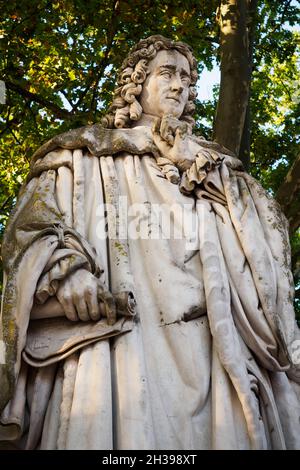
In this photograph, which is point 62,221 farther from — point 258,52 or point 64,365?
point 258,52

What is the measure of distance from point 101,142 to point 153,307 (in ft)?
4.66

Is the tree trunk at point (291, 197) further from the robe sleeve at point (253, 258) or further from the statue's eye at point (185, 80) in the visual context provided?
the robe sleeve at point (253, 258)

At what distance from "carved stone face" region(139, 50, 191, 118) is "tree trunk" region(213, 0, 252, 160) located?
3.27 meters

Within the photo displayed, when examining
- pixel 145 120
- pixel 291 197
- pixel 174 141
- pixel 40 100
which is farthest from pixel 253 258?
pixel 40 100

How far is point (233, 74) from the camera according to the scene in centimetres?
1112

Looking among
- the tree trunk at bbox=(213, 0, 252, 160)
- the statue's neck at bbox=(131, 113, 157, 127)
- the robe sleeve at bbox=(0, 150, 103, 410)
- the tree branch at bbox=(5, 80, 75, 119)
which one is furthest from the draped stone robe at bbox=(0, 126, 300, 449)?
the tree branch at bbox=(5, 80, 75, 119)

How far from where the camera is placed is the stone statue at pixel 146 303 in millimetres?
5383

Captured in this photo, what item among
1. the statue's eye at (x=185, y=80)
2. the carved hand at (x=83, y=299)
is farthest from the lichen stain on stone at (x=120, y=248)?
the statue's eye at (x=185, y=80)

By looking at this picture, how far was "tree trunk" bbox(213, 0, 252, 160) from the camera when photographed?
10.8m

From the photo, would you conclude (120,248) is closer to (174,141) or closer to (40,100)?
(174,141)

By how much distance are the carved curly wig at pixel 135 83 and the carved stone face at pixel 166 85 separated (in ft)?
0.15

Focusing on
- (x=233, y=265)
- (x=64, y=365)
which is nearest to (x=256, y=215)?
(x=233, y=265)

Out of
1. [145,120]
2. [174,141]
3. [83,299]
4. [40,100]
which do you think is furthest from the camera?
[40,100]
